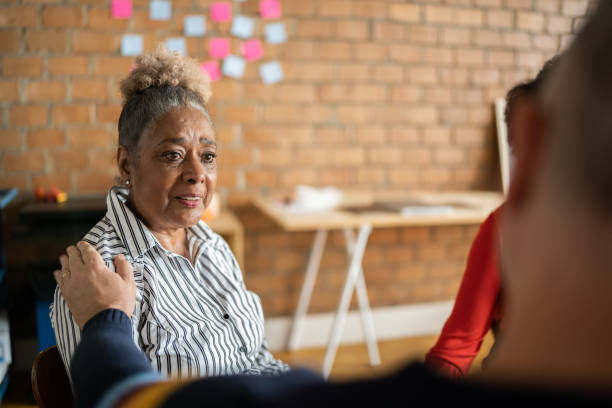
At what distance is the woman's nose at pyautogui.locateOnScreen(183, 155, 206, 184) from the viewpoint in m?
1.34

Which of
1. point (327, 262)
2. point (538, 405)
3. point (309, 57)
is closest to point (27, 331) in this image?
point (327, 262)

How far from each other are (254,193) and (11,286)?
55.4 inches

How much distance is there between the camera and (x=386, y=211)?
254cm

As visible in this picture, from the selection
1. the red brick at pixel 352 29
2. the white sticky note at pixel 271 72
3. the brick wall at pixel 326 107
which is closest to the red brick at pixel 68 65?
the brick wall at pixel 326 107

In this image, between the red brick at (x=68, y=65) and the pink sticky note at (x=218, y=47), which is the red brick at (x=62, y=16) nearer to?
the red brick at (x=68, y=65)

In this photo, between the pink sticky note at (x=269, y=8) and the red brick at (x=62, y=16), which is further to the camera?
the pink sticky note at (x=269, y=8)

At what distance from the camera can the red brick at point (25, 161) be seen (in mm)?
2592

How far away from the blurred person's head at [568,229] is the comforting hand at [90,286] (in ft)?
2.25

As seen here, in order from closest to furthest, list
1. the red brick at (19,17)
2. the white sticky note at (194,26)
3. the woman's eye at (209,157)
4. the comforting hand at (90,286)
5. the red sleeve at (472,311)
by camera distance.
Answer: the comforting hand at (90,286)
the red sleeve at (472,311)
the woman's eye at (209,157)
the red brick at (19,17)
the white sticky note at (194,26)

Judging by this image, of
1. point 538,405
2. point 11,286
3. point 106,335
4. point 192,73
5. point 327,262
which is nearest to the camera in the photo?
point 538,405

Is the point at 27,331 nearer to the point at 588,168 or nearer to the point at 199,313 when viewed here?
the point at 199,313

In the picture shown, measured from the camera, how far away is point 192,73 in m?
1.37

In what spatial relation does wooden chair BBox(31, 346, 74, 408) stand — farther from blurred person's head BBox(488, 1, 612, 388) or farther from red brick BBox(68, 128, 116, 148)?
red brick BBox(68, 128, 116, 148)

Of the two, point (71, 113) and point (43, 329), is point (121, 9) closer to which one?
point (71, 113)
